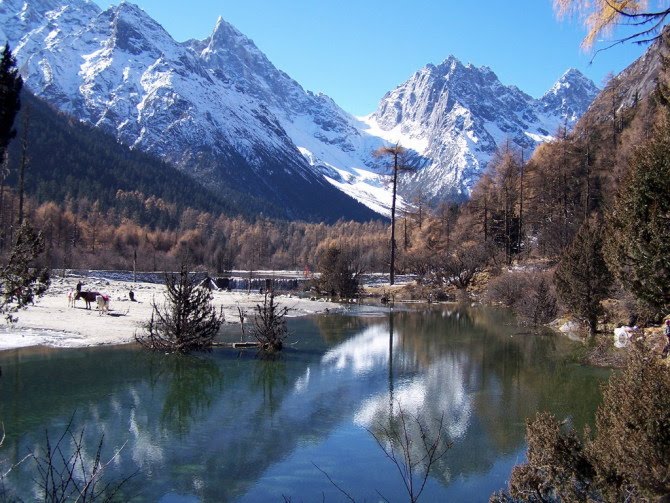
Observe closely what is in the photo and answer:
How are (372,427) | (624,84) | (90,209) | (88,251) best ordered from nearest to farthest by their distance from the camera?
(372,427) → (624,84) → (88,251) → (90,209)

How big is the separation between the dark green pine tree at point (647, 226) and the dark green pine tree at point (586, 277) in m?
15.8

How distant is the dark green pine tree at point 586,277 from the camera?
77.5 ft

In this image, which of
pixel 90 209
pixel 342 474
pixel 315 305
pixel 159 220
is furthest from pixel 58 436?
pixel 159 220

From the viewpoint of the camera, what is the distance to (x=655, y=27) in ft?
17.7

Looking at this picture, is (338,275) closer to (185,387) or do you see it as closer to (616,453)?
(185,387)

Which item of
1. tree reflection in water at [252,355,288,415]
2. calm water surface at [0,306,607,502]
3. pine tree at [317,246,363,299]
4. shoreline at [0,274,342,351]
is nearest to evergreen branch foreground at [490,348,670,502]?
calm water surface at [0,306,607,502]

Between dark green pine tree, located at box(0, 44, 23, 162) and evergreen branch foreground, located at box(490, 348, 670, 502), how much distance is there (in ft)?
41.4

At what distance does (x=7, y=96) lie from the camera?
509 inches

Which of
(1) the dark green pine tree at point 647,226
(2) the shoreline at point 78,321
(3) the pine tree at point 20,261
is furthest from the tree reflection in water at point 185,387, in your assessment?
(1) the dark green pine tree at point 647,226

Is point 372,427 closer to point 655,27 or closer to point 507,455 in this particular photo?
point 507,455

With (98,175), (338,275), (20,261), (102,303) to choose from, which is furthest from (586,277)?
(98,175)

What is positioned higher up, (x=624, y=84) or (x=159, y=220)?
(x=624, y=84)

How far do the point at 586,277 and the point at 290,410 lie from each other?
15.9 metres

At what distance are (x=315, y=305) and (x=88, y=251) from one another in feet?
180
